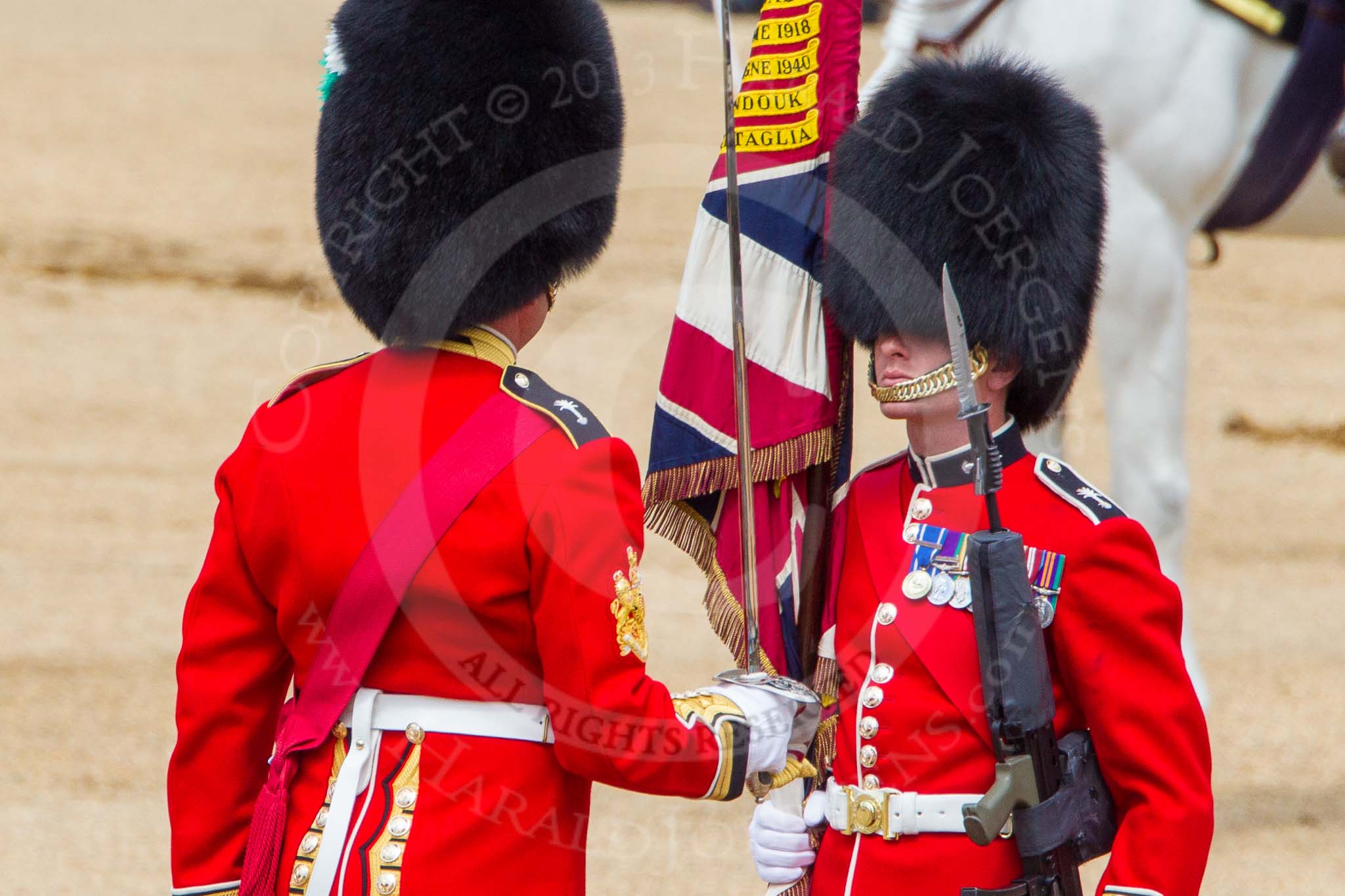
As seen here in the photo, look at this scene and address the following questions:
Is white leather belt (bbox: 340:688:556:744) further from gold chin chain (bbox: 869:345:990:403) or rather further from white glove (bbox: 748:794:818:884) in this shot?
gold chin chain (bbox: 869:345:990:403)

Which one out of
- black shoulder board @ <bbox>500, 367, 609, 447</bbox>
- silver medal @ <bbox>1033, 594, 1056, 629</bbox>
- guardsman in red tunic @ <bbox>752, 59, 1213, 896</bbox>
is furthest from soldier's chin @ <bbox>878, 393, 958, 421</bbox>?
black shoulder board @ <bbox>500, 367, 609, 447</bbox>

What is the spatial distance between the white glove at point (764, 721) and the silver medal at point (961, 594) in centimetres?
21

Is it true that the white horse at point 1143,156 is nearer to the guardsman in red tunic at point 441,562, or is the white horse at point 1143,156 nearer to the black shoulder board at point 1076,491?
the black shoulder board at point 1076,491

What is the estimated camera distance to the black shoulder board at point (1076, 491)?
6.20 ft

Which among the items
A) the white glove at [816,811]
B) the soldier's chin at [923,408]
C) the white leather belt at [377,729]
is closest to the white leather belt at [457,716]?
the white leather belt at [377,729]

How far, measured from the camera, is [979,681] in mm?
1921

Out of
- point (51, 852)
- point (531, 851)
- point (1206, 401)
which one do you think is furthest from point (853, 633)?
point (1206, 401)

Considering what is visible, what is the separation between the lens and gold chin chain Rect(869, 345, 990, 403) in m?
1.94

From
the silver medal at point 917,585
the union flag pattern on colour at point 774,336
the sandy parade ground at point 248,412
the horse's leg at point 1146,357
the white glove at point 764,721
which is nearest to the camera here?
the white glove at point 764,721

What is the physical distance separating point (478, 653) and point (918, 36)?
224 centimetres

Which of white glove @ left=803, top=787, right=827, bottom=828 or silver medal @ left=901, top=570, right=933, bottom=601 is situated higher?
silver medal @ left=901, top=570, right=933, bottom=601

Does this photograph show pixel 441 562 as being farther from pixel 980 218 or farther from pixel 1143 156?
pixel 1143 156

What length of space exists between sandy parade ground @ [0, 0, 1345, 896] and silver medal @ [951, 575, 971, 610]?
0.32 m

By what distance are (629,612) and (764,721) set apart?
0.72 feet
